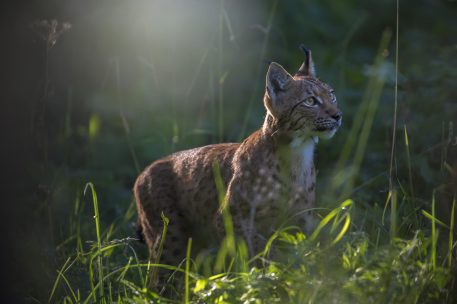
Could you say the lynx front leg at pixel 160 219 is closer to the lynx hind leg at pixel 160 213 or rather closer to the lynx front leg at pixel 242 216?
the lynx hind leg at pixel 160 213

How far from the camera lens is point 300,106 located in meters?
5.41

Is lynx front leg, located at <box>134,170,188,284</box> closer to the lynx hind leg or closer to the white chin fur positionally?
the lynx hind leg

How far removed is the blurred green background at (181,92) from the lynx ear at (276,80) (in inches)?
25.6

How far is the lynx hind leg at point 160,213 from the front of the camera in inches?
231

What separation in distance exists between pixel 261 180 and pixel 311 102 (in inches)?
24.6

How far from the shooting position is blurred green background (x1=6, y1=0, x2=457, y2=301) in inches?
224

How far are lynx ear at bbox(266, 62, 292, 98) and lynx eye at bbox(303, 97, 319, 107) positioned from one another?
0.22m

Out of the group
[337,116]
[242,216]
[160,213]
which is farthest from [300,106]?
[160,213]

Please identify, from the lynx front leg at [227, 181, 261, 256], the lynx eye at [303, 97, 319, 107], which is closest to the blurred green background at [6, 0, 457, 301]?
the lynx eye at [303, 97, 319, 107]

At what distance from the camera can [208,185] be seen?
231 inches

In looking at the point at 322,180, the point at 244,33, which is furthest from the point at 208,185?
the point at 244,33

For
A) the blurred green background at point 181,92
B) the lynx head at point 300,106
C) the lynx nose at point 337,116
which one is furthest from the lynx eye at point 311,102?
the blurred green background at point 181,92

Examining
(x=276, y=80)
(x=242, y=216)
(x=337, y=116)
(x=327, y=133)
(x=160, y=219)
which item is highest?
(x=276, y=80)

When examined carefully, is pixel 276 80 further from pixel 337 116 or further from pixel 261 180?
pixel 261 180
